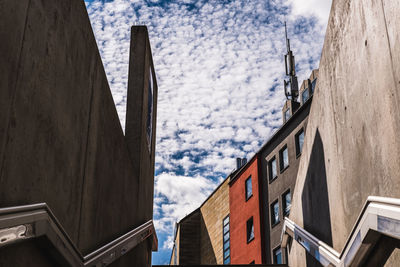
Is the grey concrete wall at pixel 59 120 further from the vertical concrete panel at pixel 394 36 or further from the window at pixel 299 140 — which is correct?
the window at pixel 299 140

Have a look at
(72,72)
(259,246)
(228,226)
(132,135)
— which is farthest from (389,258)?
(228,226)

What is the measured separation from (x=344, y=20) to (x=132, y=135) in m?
5.10

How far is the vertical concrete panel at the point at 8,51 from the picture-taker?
3.00m

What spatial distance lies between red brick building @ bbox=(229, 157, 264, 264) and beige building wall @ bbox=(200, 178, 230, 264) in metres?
1.47

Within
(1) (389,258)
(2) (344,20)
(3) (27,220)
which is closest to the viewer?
(3) (27,220)

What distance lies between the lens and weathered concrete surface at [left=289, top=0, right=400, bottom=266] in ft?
13.0

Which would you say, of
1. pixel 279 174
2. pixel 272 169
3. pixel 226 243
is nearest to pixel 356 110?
pixel 279 174

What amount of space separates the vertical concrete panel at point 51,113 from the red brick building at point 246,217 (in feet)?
77.6

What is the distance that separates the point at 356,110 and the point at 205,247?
33.5m

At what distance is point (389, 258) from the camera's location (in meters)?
4.25

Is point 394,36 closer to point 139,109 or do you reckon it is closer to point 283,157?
point 139,109

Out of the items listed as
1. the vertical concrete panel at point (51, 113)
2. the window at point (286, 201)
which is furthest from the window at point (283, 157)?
the vertical concrete panel at point (51, 113)

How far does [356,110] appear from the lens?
4824 millimetres

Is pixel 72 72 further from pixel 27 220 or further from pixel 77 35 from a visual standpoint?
pixel 27 220
